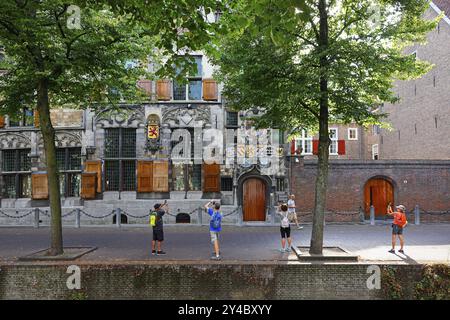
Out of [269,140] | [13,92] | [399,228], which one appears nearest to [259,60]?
[399,228]

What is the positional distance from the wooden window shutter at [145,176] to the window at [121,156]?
0.80m

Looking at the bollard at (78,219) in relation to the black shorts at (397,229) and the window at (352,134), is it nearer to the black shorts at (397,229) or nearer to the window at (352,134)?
the black shorts at (397,229)

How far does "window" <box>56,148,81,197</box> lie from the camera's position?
1875cm

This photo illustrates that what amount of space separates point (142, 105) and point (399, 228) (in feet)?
43.8

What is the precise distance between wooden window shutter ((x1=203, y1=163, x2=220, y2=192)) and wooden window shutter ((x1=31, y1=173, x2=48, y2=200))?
26.9ft

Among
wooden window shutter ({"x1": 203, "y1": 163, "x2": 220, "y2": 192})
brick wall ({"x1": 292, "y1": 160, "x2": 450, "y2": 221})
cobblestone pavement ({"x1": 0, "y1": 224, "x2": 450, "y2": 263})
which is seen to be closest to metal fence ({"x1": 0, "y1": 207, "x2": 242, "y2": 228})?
cobblestone pavement ({"x1": 0, "y1": 224, "x2": 450, "y2": 263})

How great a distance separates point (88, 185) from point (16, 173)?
15.5 ft

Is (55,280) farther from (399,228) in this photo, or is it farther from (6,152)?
(6,152)

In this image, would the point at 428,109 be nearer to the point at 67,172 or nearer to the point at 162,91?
the point at 162,91

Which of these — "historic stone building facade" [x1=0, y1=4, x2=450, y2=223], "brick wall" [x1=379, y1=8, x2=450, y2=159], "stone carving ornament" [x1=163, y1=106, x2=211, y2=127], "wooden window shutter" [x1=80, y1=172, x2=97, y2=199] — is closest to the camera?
"wooden window shutter" [x1=80, y1=172, x2=97, y2=199]

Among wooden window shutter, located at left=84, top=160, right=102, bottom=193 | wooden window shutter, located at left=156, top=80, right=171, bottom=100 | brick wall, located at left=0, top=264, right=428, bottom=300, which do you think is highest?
wooden window shutter, located at left=156, top=80, right=171, bottom=100

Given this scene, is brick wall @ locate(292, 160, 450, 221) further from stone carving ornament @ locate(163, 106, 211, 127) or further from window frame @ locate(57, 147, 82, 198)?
window frame @ locate(57, 147, 82, 198)

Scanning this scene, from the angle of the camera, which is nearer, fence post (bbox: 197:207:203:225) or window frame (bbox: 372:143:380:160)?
fence post (bbox: 197:207:203:225)

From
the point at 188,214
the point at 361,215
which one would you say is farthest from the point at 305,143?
the point at 188,214
